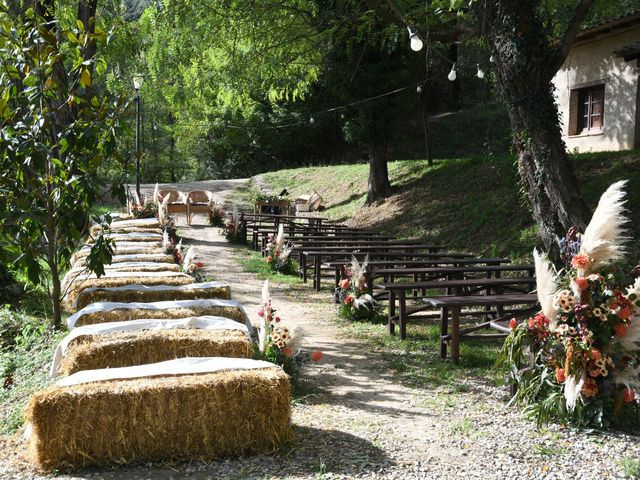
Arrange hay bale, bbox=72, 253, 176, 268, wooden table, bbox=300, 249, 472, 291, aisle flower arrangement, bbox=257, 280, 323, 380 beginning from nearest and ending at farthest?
aisle flower arrangement, bbox=257, 280, 323, 380, hay bale, bbox=72, 253, 176, 268, wooden table, bbox=300, 249, 472, 291

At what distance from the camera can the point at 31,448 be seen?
4.21 meters

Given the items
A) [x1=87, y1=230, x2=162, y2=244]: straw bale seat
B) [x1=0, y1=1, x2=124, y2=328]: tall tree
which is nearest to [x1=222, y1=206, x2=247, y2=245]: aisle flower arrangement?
[x1=87, y1=230, x2=162, y2=244]: straw bale seat

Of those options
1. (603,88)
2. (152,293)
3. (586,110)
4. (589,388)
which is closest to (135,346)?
(152,293)

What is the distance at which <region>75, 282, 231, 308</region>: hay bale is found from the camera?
291 inches

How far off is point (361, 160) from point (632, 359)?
97.4 ft

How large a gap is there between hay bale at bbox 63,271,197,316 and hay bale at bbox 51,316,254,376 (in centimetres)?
205

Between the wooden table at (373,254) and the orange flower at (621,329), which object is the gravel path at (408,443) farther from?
the wooden table at (373,254)

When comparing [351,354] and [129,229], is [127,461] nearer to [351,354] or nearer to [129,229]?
[351,354]

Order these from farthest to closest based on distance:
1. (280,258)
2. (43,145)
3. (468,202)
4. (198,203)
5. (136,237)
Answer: (198,203), (468,202), (280,258), (136,237), (43,145)

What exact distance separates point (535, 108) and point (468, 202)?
8302mm

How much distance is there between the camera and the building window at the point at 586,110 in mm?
19203

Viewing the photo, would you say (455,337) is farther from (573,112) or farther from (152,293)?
(573,112)

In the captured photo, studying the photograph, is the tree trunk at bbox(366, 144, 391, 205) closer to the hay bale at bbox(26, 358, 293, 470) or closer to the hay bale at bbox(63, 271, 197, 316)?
the hay bale at bbox(63, 271, 197, 316)

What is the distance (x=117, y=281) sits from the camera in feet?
25.8
